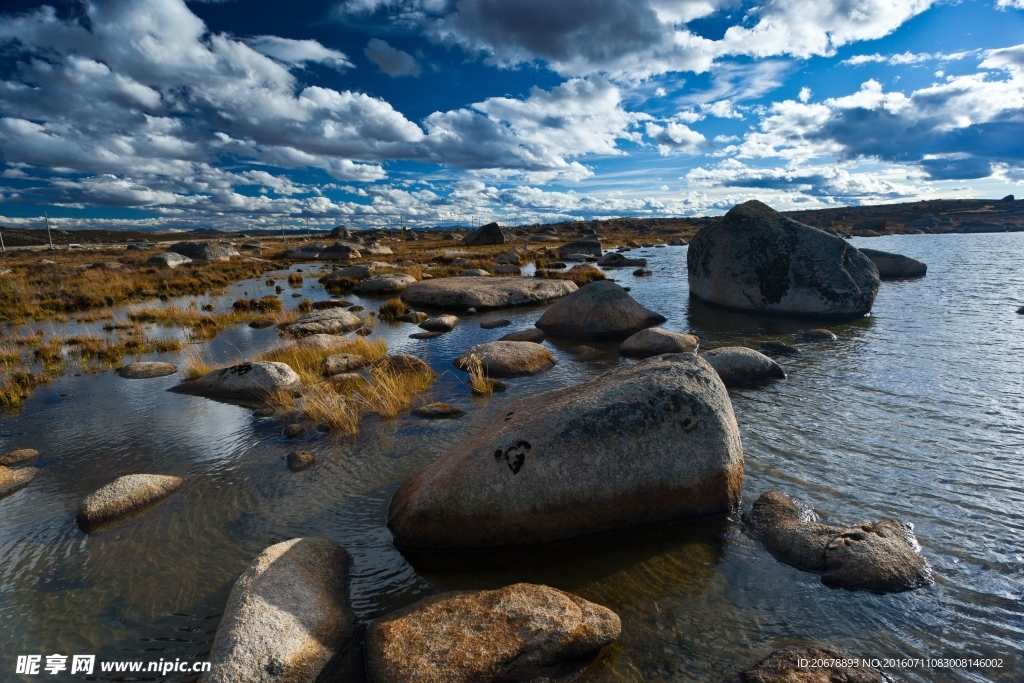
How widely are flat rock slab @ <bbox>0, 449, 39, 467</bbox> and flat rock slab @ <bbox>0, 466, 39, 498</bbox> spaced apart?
19.8 inches

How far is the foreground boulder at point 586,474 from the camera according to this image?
600 centimetres

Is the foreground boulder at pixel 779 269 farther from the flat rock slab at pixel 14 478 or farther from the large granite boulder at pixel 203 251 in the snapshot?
the large granite boulder at pixel 203 251

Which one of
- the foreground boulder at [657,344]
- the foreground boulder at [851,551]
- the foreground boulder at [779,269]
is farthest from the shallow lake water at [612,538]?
the foreground boulder at [779,269]

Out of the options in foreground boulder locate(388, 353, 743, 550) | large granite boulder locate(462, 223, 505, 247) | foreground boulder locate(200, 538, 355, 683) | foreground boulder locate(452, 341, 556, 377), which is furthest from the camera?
large granite boulder locate(462, 223, 505, 247)

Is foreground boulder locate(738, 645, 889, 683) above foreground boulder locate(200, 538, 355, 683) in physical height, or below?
below

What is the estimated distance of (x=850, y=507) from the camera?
21.2 ft

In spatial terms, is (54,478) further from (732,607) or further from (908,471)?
(908,471)

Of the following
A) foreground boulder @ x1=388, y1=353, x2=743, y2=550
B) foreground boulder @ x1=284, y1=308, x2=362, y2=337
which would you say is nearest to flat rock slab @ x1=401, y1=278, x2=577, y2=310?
foreground boulder @ x1=284, y1=308, x2=362, y2=337

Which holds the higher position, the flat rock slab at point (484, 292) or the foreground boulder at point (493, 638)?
the flat rock slab at point (484, 292)

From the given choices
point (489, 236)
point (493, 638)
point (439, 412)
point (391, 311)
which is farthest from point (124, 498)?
point (489, 236)

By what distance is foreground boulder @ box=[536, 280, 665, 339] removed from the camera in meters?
16.5

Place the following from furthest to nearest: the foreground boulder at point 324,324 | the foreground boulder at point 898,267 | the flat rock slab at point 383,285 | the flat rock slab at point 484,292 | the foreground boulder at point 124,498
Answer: the flat rock slab at point 383,285 < the foreground boulder at point 898,267 < the flat rock slab at point 484,292 < the foreground boulder at point 324,324 < the foreground boulder at point 124,498

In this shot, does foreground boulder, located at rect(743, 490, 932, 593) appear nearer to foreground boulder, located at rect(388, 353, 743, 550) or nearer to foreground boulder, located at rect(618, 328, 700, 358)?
foreground boulder, located at rect(388, 353, 743, 550)

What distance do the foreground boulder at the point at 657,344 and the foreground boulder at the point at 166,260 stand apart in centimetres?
4601
